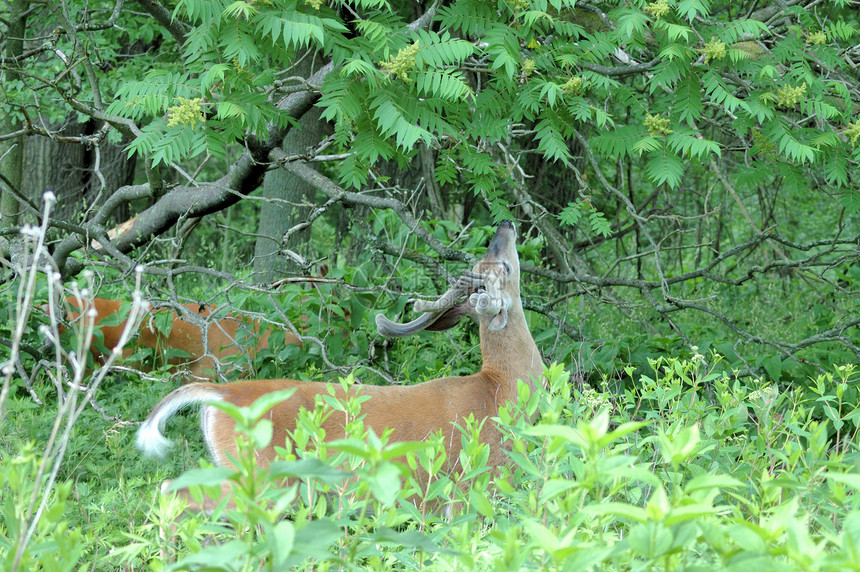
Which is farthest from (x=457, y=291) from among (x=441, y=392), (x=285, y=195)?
(x=285, y=195)

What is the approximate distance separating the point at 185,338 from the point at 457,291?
250 centimetres

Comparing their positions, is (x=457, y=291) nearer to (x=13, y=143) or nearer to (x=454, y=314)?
(x=454, y=314)

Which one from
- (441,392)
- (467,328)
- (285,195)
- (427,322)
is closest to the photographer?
(441,392)

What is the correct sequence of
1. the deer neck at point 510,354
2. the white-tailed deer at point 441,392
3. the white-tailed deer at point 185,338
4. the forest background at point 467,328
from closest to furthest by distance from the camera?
the forest background at point 467,328
the white-tailed deer at point 441,392
the deer neck at point 510,354
the white-tailed deer at point 185,338

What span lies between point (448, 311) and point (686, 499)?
11.1 ft

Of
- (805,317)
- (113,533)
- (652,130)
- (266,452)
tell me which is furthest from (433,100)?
(805,317)

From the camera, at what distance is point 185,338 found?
6.50 meters

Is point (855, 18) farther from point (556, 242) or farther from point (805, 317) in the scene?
point (556, 242)

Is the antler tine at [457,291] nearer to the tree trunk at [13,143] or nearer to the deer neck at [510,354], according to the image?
the deer neck at [510,354]

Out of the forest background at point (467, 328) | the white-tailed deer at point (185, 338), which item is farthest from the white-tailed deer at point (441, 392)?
the white-tailed deer at point (185, 338)

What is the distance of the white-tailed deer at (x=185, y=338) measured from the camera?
598 cm

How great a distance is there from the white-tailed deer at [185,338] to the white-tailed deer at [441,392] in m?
1.50

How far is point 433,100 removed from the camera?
14.6 ft

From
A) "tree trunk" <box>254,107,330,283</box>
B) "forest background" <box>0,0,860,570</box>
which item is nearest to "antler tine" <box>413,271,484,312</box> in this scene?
"forest background" <box>0,0,860,570</box>
